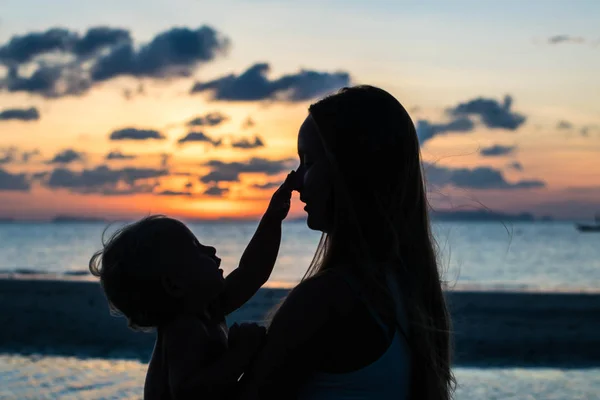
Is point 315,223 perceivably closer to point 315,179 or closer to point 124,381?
point 315,179

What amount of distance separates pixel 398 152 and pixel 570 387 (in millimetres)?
5652

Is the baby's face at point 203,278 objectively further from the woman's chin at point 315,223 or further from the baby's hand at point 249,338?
the woman's chin at point 315,223

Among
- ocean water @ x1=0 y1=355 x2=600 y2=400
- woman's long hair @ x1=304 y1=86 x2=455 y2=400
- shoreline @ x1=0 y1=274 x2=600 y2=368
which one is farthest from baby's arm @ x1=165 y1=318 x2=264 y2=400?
shoreline @ x1=0 y1=274 x2=600 y2=368

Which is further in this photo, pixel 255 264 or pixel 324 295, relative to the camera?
pixel 255 264

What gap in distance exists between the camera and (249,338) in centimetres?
184

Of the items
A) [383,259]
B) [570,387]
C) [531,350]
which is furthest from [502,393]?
[383,259]

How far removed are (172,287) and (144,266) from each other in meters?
0.10

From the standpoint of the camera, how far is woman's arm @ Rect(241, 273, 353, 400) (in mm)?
1559

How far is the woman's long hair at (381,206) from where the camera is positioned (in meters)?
1.69

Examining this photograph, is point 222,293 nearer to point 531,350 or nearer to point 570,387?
point 570,387

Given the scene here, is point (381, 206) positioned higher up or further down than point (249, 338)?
higher up

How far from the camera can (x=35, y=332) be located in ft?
31.3

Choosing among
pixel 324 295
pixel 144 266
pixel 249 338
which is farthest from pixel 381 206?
pixel 144 266

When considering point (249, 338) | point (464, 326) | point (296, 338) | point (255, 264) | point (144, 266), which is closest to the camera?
point (296, 338)
